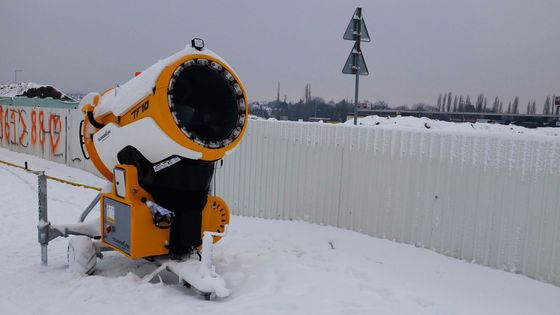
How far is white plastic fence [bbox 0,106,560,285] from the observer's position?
15.8ft

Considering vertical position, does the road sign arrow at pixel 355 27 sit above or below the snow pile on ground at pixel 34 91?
above

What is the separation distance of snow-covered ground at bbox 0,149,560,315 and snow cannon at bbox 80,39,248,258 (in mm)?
487

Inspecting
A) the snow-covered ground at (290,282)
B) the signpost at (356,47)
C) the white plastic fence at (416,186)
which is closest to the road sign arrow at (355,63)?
the signpost at (356,47)

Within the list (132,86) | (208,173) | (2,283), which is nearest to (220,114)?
(208,173)

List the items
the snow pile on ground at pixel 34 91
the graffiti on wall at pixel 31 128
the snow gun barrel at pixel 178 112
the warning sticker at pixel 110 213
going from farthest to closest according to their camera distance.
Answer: the snow pile on ground at pixel 34 91 → the graffiti on wall at pixel 31 128 → the warning sticker at pixel 110 213 → the snow gun barrel at pixel 178 112

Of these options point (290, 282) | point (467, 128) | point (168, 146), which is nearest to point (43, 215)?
point (168, 146)

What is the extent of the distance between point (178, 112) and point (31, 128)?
12454 millimetres

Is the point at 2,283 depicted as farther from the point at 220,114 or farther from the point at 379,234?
the point at 379,234

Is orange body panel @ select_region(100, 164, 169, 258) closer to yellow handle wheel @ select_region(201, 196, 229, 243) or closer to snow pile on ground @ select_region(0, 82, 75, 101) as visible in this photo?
yellow handle wheel @ select_region(201, 196, 229, 243)

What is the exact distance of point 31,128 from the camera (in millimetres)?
14641

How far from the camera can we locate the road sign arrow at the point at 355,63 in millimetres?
8164

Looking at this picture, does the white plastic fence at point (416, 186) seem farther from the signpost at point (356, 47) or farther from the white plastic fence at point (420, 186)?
the signpost at point (356, 47)

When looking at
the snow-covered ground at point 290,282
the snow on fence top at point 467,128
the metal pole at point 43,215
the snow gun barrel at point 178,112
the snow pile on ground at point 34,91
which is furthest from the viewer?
the snow pile on ground at point 34,91

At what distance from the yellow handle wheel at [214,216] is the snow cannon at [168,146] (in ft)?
0.05
